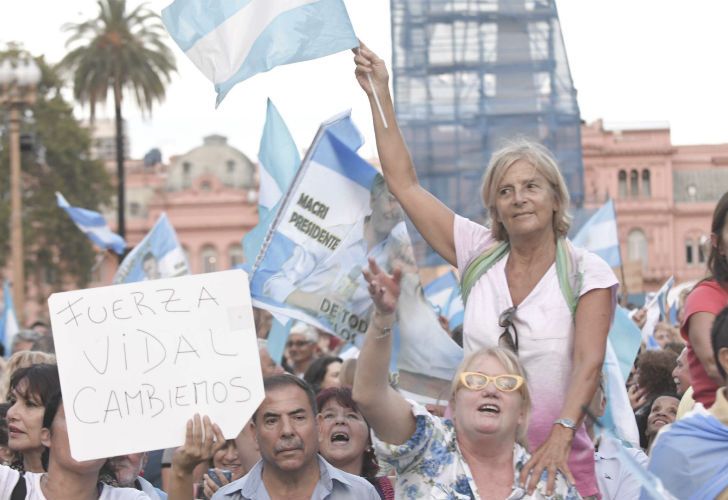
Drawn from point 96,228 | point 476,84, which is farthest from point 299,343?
point 476,84

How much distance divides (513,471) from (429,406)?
139 centimetres

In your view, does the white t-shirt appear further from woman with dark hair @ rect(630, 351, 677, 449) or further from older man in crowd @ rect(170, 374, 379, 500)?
woman with dark hair @ rect(630, 351, 677, 449)

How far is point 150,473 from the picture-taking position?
725 centimetres

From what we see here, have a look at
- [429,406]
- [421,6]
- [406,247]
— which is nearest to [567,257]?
[429,406]

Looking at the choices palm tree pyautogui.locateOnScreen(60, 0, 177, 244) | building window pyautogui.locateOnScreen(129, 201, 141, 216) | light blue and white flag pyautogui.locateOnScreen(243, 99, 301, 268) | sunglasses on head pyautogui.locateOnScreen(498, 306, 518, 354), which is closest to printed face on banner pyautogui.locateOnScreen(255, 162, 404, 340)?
light blue and white flag pyautogui.locateOnScreen(243, 99, 301, 268)

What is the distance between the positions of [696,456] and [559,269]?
90 cm

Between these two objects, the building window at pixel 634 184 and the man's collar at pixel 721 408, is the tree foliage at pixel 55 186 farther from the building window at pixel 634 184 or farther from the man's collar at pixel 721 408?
the man's collar at pixel 721 408

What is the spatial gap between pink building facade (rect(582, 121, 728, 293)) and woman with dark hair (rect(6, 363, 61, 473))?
71053 millimetres

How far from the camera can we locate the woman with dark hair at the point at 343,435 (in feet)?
19.9

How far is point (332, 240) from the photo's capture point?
7.78 meters

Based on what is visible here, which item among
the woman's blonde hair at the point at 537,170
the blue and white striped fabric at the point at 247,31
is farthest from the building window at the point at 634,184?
the woman's blonde hair at the point at 537,170

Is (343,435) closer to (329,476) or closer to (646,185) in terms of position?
(329,476)

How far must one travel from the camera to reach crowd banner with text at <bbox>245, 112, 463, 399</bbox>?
7391 millimetres

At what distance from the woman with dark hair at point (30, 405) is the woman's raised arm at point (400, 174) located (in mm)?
1342
